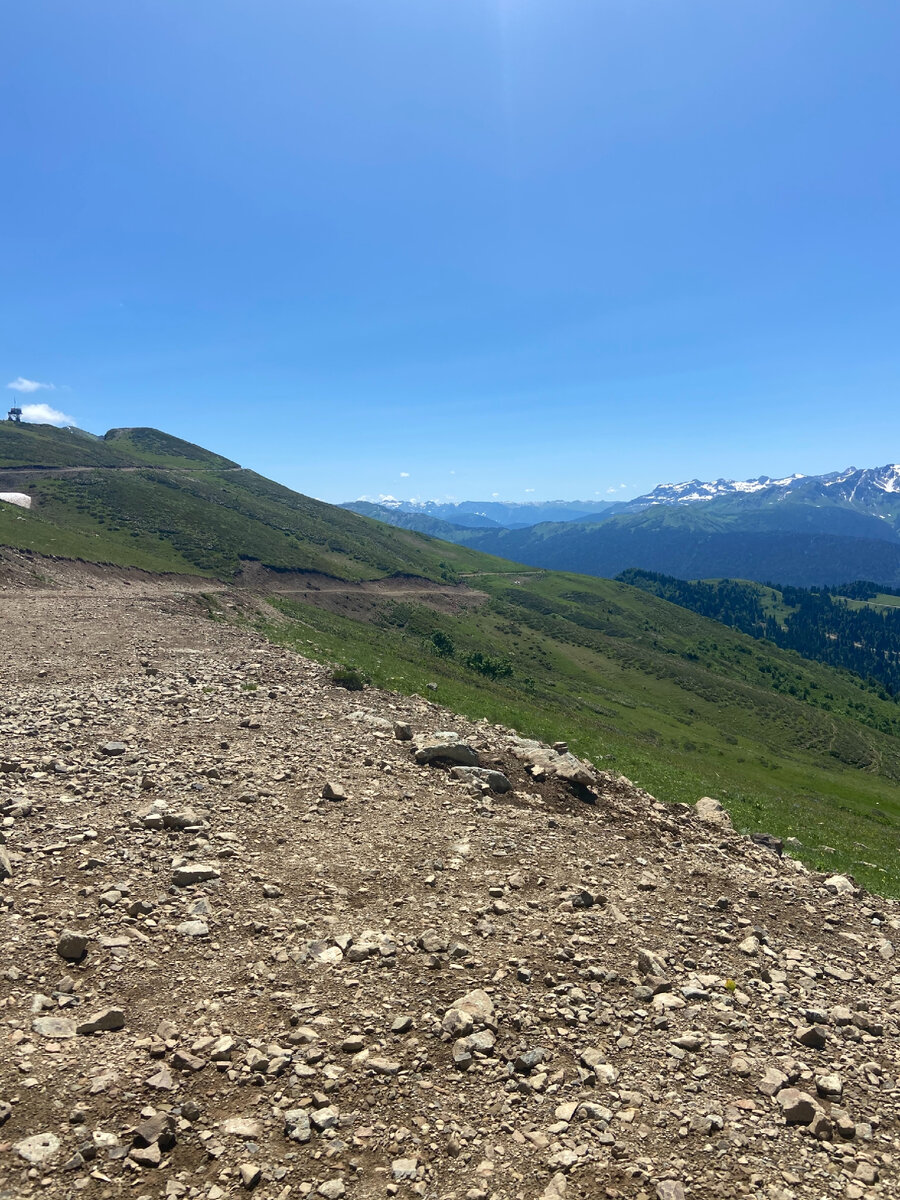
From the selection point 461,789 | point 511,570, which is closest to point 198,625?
point 461,789

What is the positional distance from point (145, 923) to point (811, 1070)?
9.02m

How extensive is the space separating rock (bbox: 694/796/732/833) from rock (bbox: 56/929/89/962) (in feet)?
47.0

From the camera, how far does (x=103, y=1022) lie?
21.6 feet

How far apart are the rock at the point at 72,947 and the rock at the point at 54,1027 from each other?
3.14 feet

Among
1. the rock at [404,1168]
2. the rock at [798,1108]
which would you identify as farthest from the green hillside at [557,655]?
the rock at [404,1168]

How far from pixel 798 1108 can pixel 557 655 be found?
97575 millimetres

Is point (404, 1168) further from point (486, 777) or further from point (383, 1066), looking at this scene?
point (486, 777)

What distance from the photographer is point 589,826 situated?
13617 millimetres

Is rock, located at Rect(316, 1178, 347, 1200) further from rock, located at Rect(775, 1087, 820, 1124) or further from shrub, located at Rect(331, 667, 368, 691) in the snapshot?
shrub, located at Rect(331, 667, 368, 691)

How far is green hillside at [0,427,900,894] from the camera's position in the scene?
2847 centimetres

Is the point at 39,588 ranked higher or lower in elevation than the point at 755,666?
higher

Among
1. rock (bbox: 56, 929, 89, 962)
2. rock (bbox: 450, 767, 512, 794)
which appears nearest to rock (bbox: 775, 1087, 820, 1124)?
rock (bbox: 450, 767, 512, 794)

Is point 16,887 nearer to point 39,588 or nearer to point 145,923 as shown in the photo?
point 145,923

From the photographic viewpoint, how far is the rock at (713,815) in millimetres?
15758
